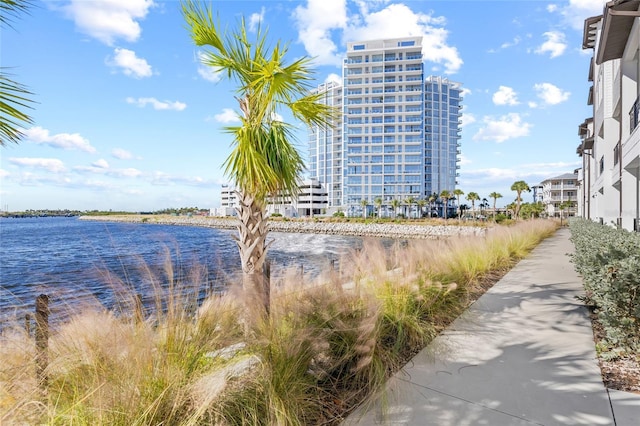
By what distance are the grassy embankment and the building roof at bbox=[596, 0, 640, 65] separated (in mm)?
8844

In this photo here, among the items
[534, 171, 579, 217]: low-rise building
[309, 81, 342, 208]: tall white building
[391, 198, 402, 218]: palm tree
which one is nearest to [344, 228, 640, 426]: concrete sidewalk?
[391, 198, 402, 218]: palm tree

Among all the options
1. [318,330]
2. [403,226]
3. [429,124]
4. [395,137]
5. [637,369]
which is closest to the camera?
[318,330]

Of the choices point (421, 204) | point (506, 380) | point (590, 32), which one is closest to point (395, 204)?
point (421, 204)

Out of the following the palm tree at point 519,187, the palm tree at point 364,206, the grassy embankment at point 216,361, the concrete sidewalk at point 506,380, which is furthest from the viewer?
the palm tree at point 364,206

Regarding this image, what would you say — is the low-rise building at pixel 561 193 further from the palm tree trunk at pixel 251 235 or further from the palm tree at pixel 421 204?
the palm tree trunk at pixel 251 235

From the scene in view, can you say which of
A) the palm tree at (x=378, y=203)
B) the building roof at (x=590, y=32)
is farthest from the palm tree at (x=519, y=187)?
the palm tree at (x=378, y=203)

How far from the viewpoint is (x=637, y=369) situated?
11.8ft

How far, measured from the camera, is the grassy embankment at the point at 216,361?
2.07 meters

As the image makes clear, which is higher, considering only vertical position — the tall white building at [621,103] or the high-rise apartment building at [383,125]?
the high-rise apartment building at [383,125]

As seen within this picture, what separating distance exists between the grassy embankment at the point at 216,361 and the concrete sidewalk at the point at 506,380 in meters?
0.31

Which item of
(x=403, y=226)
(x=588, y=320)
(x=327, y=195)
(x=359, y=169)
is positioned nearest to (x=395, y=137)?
(x=359, y=169)

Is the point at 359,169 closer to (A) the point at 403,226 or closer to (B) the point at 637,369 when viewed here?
(A) the point at 403,226

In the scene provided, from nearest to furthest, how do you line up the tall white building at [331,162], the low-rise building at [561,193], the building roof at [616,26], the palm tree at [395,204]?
the building roof at [616,26], the palm tree at [395,204], the low-rise building at [561,193], the tall white building at [331,162]

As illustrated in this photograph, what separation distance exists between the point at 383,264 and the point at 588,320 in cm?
326
